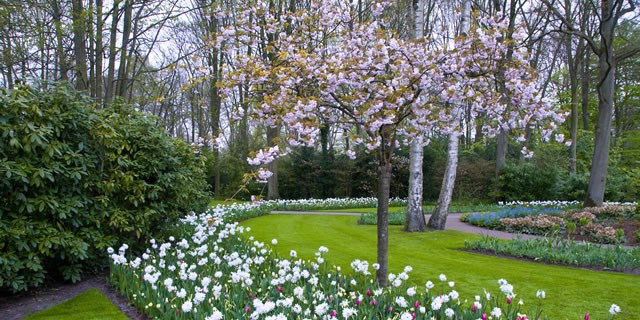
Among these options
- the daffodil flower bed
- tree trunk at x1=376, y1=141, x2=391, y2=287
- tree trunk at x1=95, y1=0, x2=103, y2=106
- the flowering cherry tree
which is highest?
tree trunk at x1=95, y1=0, x2=103, y2=106

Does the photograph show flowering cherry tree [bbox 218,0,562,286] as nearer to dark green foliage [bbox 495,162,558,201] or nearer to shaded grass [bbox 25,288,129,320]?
shaded grass [bbox 25,288,129,320]

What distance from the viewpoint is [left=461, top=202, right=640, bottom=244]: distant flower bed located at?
920 cm

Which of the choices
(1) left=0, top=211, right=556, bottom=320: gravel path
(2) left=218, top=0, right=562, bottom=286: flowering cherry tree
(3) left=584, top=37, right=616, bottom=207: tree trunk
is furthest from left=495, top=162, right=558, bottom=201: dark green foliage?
(1) left=0, top=211, right=556, bottom=320: gravel path

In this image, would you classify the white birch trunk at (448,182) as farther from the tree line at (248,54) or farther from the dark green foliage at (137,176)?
the dark green foliage at (137,176)

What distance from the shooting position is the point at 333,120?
5383 mm

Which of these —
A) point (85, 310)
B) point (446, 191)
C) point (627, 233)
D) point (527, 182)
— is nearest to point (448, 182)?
point (446, 191)

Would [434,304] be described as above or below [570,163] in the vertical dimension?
below

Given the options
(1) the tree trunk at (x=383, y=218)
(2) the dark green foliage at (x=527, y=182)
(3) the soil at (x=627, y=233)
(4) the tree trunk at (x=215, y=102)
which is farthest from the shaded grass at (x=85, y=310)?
(2) the dark green foliage at (x=527, y=182)

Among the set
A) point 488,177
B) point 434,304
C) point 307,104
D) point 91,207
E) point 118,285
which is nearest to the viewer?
point 434,304

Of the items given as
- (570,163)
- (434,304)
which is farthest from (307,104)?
(570,163)

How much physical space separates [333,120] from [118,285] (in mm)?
3388

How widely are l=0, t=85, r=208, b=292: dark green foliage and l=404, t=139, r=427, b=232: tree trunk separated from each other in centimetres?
523

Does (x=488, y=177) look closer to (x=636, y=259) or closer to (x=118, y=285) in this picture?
(x=636, y=259)

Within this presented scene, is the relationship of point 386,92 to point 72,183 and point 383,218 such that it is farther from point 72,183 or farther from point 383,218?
point 72,183
